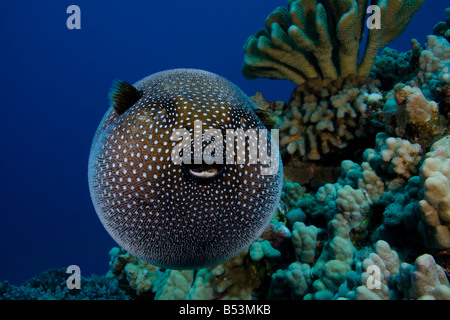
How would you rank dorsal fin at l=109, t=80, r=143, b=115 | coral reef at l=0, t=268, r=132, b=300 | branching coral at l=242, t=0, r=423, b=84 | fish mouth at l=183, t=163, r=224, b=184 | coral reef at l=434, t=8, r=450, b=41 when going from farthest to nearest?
1. coral reef at l=0, t=268, r=132, b=300
2. coral reef at l=434, t=8, r=450, b=41
3. branching coral at l=242, t=0, r=423, b=84
4. dorsal fin at l=109, t=80, r=143, b=115
5. fish mouth at l=183, t=163, r=224, b=184

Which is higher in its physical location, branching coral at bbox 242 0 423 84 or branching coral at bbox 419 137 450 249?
branching coral at bbox 242 0 423 84

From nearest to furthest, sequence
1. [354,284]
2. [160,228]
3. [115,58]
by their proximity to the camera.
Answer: [160,228]
[354,284]
[115,58]

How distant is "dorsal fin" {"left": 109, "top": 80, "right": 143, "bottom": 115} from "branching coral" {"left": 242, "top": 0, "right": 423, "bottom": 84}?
3.28 meters

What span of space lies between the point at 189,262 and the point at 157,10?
458 ft

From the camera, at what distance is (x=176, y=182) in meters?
1.62

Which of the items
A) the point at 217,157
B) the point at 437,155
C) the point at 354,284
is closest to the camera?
the point at 217,157

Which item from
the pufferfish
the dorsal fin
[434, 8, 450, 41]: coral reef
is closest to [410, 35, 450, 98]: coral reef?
[434, 8, 450, 41]: coral reef

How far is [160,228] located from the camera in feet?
5.53

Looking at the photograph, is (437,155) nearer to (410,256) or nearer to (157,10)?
(410,256)

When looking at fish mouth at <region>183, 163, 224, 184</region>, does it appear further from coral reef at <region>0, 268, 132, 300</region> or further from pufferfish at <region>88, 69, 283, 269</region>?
coral reef at <region>0, 268, 132, 300</region>

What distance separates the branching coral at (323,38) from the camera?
13.9 ft

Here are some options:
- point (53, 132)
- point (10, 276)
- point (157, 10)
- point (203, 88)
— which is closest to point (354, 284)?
point (203, 88)

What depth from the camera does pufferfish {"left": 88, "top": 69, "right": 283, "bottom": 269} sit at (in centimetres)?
163

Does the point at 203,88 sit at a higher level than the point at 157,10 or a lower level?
lower
